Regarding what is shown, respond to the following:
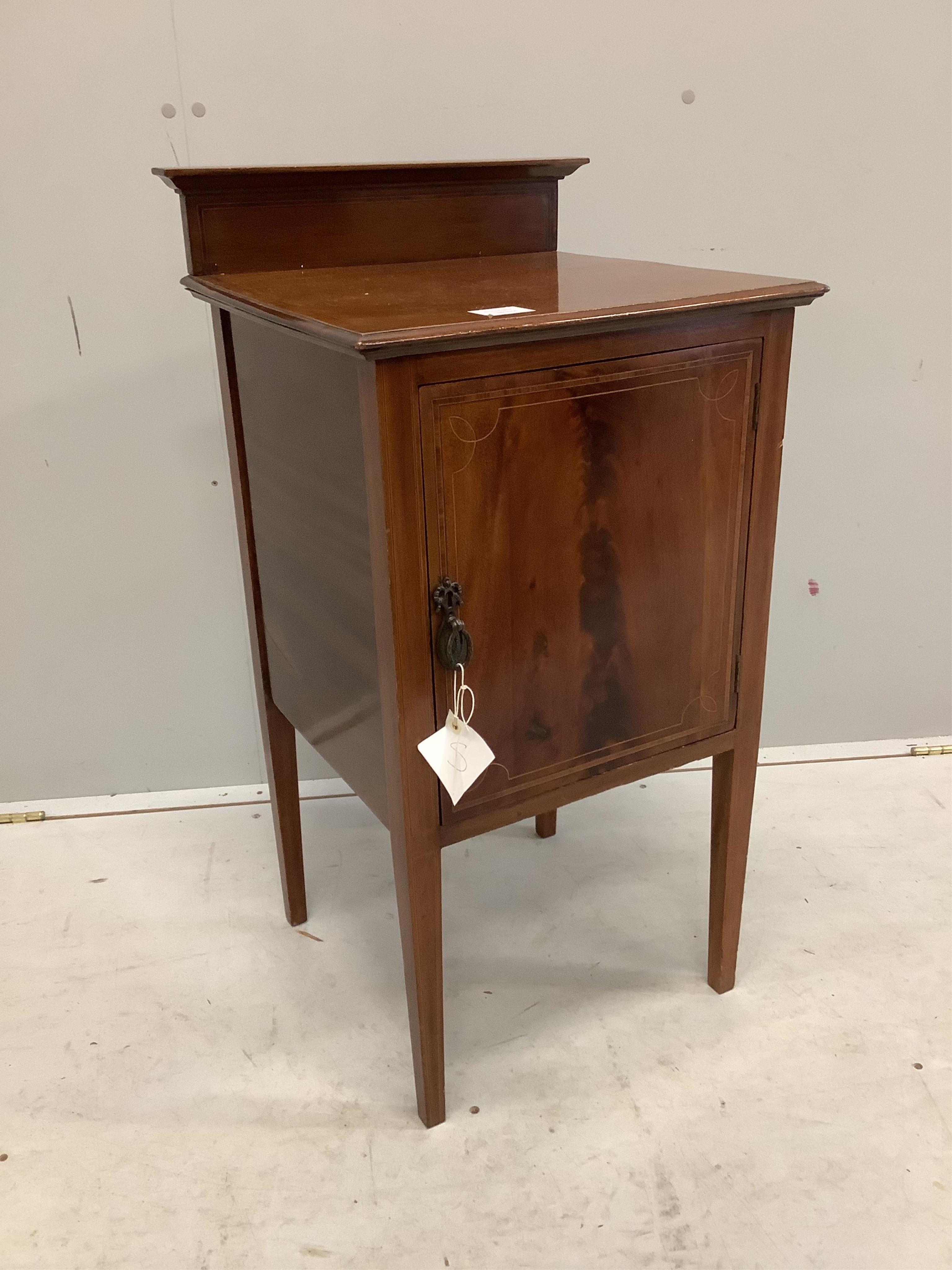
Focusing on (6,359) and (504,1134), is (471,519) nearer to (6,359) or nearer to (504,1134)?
(504,1134)

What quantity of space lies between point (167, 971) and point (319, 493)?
81cm

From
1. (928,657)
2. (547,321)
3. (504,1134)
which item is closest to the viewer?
(547,321)

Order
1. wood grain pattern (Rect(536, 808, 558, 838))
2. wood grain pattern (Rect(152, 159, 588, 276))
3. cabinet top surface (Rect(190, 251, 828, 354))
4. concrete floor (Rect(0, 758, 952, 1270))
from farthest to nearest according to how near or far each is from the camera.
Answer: wood grain pattern (Rect(536, 808, 558, 838)), wood grain pattern (Rect(152, 159, 588, 276)), concrete floor (Rect(0, 758, 952, 1270)), cabinet top surface (Rect(190, 251, 828, 354))

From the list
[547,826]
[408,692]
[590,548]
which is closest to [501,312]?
[590,548]

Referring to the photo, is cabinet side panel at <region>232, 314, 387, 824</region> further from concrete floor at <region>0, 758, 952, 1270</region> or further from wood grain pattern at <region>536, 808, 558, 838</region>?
wood grain pattern at <region>536, 808, 558, 838</region>

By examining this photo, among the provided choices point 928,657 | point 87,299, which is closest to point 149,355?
point 87,299

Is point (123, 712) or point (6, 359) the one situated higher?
point (6, 359)

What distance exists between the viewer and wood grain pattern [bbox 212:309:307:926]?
4.43 ft

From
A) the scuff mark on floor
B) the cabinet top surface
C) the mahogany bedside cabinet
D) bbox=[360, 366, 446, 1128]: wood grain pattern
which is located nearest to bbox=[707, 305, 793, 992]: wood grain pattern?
the mahogany bedside cabinet

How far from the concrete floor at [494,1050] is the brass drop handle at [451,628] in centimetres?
62

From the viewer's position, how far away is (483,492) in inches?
40.6

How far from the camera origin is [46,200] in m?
1.58

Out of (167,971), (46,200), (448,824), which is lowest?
(167,971)

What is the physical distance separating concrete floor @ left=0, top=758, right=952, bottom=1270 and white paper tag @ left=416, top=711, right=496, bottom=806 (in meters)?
0.48
